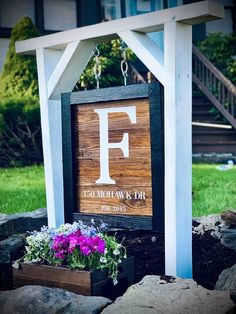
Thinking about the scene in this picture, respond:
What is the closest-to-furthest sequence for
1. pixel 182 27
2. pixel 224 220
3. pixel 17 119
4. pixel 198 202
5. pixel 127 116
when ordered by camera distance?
pixel 182 27, pixel 127 116, pixel 224 220, pixel 198 202, pixel 17 119

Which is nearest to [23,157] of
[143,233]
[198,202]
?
[198,202]

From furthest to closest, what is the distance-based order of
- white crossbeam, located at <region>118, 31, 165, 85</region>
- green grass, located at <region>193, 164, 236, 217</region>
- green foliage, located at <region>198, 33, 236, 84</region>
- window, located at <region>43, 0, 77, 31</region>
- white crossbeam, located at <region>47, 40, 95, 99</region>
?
green foliage, located at <region>198, 33, 236, 84</region> → window, located at <region>43, 0, 77, 31</region> → green grass, located at <region>193, 164, 236, 217</region> → white crossbeam, located at <region>47, 40, 95, 99</region> → white crossbeam, located at <region>118, 31, 165, 85</region>

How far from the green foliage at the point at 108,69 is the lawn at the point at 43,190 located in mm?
1613

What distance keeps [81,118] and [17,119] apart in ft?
15.8

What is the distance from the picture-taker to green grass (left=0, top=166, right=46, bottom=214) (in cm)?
490

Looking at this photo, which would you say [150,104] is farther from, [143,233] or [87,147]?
[143,233]

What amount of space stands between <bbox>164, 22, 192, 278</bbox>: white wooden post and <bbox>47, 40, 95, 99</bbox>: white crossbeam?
586 millimetres

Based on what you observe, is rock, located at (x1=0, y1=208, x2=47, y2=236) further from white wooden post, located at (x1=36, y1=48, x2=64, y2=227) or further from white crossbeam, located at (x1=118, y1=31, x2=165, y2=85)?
white crossbeam, located at (x1=118, y1=31, x2=165, y2=85)

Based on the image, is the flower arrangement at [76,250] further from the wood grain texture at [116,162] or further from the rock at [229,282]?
the rock at [229,282]

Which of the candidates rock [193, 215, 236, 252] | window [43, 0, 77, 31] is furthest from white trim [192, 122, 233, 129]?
rock [193, 215, 236, 252]

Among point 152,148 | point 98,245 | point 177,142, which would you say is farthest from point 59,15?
point 98,245

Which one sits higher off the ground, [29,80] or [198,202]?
[29,80]

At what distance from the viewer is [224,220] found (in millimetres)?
3236

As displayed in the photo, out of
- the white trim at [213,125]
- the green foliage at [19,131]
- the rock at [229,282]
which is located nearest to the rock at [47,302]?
the rock at [229,282]
